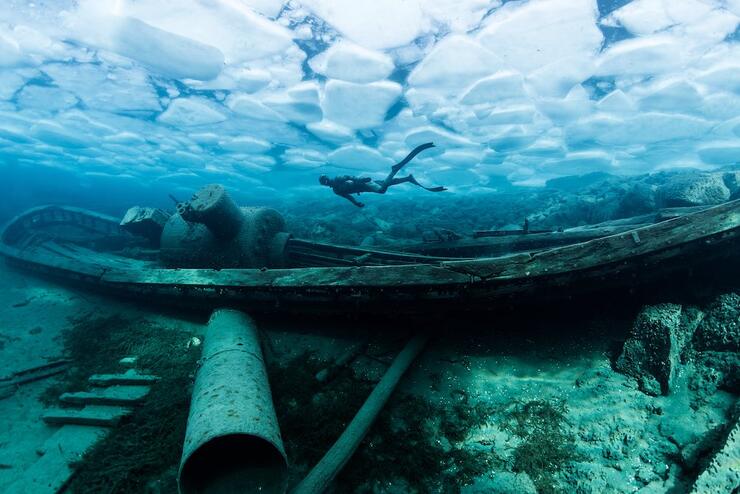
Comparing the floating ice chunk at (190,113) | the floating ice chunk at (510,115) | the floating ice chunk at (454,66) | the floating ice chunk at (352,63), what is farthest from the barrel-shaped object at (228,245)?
the floating ice chunk at (510,115)

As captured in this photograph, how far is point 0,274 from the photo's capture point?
8586 mm

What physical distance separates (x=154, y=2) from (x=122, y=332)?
38.8ft

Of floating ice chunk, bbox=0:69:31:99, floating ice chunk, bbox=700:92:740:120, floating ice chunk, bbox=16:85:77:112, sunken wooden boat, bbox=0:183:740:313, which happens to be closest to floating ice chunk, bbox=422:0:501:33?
sunken wooden boat, bbox=0:183:740:313

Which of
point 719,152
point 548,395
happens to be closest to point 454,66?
point 548,395

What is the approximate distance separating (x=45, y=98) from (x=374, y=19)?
2044 cm

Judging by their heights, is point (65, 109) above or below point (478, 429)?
above

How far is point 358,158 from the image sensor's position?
93.8ft

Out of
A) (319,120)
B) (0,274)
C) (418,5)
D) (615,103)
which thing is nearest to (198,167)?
(319,120)

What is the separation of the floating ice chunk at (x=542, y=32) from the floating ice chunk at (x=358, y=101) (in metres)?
5.23

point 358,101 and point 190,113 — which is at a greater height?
point 358,101

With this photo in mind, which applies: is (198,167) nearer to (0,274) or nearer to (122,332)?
(0,274)

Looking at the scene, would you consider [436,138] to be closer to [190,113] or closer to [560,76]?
[560,76]

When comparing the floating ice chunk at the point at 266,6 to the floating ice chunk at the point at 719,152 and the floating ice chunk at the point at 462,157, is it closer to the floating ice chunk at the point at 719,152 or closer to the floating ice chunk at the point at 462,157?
the floating ice chunk at the point at 462,157

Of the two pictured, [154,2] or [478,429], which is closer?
[478,429]
